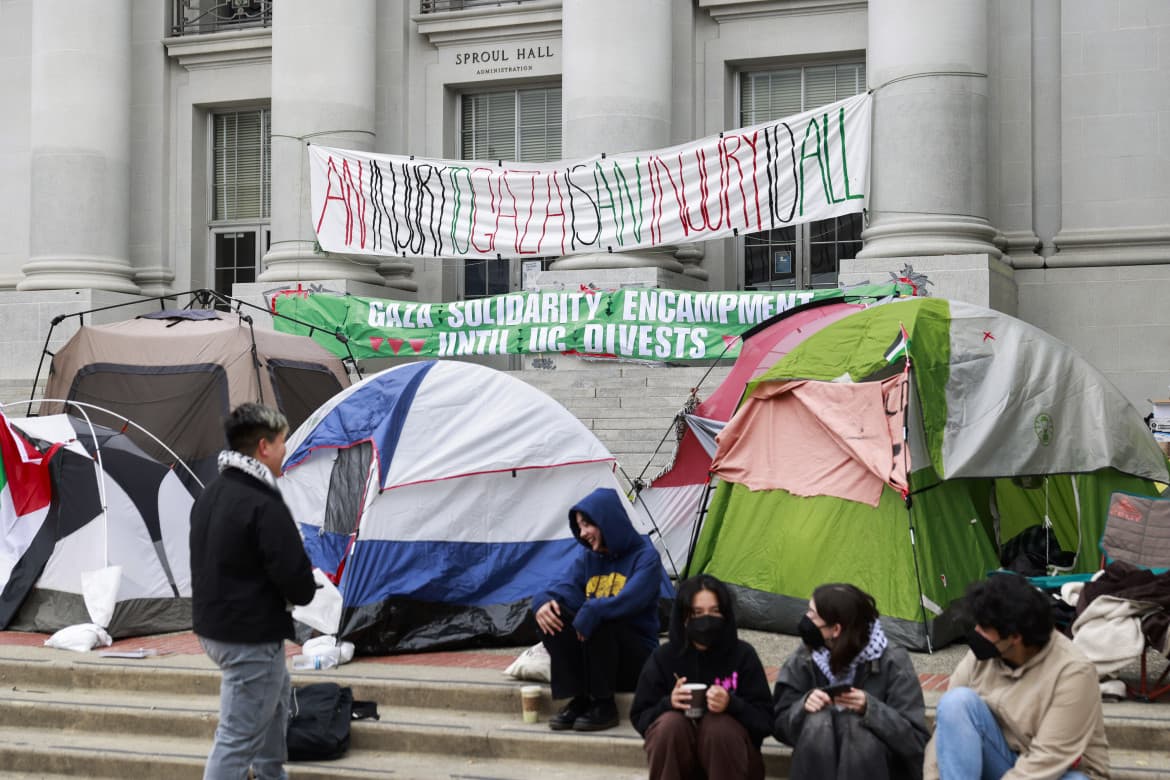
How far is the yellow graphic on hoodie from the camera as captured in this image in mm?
7582

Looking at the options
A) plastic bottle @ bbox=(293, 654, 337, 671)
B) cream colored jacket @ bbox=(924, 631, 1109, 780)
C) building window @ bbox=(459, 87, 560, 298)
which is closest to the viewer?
Result: cream colored jacket @ bbox=(924, 631, 1109, 780)

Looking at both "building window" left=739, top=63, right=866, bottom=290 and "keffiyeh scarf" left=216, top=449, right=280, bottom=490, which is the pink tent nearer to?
"keffiyeh scarf" left=216, top=449, right=280, bottom=490

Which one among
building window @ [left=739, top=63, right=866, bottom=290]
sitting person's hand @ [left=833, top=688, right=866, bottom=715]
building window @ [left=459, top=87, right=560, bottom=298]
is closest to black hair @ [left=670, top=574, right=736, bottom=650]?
sitting person's hand @ [left=833, top=688, right=866, bottom=715]

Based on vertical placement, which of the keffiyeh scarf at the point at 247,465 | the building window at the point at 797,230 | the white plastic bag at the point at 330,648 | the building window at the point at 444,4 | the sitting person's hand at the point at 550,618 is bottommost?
the white plastic bag at the point at 330,648

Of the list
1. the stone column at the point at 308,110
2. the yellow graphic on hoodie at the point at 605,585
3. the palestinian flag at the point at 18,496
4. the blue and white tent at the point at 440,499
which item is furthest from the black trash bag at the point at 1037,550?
the stone column at the point at 308,110

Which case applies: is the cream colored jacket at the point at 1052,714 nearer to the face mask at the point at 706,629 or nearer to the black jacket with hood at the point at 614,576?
the face mask at the point at 706,629

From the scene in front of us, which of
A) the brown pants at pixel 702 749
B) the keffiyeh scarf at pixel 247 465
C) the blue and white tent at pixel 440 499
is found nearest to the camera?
the keffiyeh scarf at pixel 247 465

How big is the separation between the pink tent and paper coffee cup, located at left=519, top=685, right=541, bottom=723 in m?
3.17

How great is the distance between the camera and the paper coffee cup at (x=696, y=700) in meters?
6.05

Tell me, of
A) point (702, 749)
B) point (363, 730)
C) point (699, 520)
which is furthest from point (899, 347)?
point (363, 730)

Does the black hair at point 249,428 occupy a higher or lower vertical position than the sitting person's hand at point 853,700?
higher

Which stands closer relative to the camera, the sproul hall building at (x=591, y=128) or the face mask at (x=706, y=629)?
the face mask at (x=706, y=629)

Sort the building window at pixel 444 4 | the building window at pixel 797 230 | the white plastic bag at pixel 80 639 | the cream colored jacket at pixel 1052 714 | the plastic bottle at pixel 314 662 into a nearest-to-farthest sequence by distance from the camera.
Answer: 1. the cream colored jacket at pixel 1052 714
2. the plastic bottle at pixel 314 662
3. the white plastic bag at pixel 80 639
4. the building window at pixel 797 230
5. the building window at pixel 444 4

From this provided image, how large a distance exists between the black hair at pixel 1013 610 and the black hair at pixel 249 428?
9.72 feet
